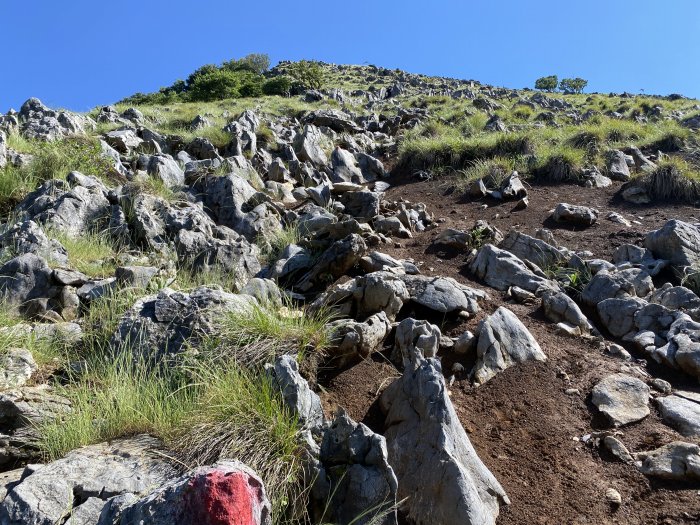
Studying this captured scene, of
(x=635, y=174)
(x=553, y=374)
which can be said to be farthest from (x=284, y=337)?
(x=635, y=174)

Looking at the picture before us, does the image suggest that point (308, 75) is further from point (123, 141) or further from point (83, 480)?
point (83, 480)

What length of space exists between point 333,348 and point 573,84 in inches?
1825

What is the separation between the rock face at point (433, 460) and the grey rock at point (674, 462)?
1.01m

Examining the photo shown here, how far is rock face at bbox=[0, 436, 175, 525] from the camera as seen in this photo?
2.14 m

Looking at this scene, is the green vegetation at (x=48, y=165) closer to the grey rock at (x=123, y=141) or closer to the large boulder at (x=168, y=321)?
the grey rock at (x=123, y=141)

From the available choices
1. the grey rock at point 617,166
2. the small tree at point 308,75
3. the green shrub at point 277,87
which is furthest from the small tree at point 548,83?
the grey rock at point 617,166

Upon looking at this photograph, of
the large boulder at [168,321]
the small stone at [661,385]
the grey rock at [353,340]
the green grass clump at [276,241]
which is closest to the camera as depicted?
the large boulder at [168,321]

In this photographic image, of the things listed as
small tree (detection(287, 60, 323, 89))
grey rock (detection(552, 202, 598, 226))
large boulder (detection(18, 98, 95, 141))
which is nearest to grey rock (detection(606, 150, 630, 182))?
grey rock (detection(552, 202, 598, 226))

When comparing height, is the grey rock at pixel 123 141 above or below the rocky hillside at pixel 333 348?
above

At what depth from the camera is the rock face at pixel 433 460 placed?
8.52 feet

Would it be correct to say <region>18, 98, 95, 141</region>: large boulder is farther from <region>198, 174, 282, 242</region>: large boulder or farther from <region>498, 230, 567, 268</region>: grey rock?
<region>498, 230, 567, 268</region>: grey rock

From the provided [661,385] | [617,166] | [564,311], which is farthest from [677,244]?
[617,166]

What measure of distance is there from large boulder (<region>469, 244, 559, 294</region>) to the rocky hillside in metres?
0.03

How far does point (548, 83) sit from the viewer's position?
44406 millimetres
